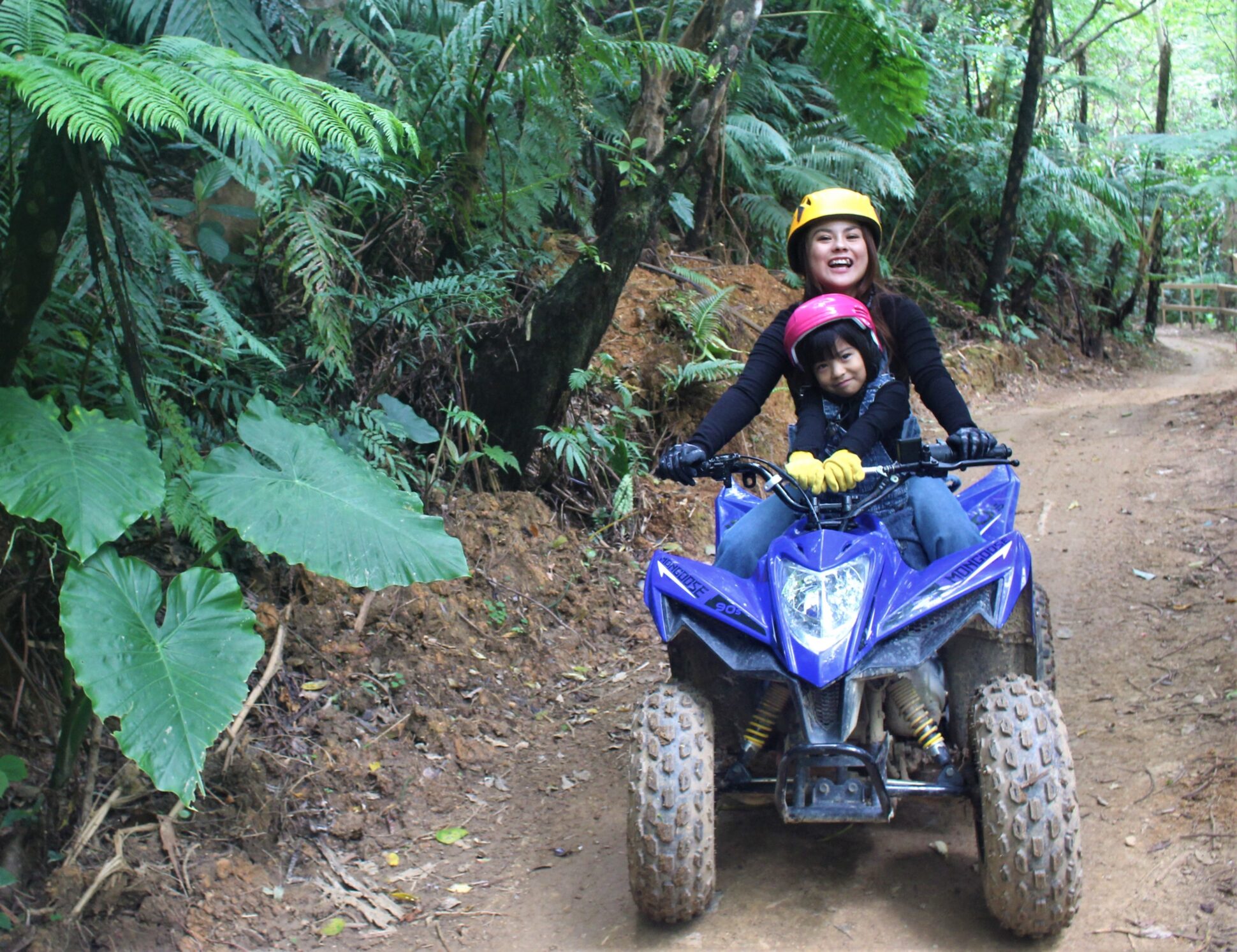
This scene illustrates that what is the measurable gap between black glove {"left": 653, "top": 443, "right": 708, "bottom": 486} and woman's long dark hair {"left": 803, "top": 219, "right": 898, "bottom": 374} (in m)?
0.88

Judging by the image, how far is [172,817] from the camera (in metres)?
3.33

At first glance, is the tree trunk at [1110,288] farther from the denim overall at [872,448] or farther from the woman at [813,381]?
the denim overall at [872,448]

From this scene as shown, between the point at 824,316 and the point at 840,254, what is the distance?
0.43 meters

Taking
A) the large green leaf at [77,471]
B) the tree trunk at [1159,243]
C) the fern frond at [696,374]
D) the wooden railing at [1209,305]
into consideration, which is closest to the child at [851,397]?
the large green leaf at [77,471]

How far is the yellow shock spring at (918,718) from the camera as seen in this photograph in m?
3.07

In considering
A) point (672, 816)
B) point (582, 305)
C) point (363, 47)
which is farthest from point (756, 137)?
point (672, 816)

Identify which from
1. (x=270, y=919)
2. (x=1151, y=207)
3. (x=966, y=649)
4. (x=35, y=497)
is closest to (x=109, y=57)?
(x=35, y=497)

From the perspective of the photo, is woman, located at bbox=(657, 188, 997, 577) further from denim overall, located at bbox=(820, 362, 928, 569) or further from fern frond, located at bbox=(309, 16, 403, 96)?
fern frond, located at bbox=(309, 16, 403, 96)

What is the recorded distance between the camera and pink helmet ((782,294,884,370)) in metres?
3.50

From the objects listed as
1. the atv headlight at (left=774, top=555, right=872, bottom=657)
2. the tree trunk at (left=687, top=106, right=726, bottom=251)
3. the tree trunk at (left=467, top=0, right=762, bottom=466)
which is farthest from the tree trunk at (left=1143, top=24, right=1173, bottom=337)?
the atv headlight at (left=774, top=555, right=872, bottom=657)

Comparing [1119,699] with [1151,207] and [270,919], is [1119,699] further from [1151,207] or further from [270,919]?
[1151,207]

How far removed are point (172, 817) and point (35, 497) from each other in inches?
50.2

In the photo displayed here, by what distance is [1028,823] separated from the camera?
2.74 meters

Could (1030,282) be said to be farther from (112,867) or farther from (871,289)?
(112,867)
